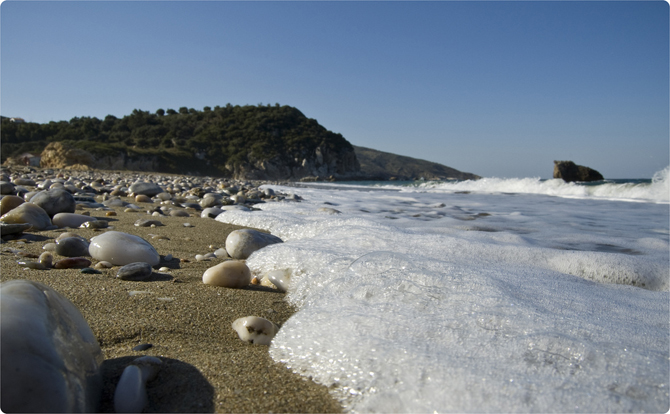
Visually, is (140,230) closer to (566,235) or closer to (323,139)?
(566,235)

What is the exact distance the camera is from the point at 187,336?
4.22ft

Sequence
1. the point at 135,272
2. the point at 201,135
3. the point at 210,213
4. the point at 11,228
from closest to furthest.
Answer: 1. the point at 135,272
2. the point at 11,228
3. the point at 210,213
4. the point at 201,135

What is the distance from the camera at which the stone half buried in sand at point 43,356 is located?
0.70m

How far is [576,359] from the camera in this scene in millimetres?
1062

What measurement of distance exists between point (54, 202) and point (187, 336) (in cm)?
263

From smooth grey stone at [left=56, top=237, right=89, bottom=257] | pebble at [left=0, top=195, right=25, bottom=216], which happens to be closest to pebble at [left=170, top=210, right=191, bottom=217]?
pebble at [left=0, top=195, right=25, bottom=216]

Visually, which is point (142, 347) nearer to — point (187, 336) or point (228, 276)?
point (187, 336)

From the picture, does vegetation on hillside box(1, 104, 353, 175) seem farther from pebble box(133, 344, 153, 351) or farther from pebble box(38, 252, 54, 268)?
pebble box(133, 344, 153, 351)

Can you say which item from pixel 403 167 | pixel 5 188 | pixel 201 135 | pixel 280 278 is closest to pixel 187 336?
pixel 280 278

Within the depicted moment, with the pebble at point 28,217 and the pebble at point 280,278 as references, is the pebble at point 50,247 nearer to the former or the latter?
the pebble at point 28,217

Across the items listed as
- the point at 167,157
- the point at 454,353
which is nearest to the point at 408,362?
the point at 454,353

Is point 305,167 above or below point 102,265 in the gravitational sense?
above

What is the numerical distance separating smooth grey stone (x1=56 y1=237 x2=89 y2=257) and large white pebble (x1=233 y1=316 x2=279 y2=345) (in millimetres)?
1260

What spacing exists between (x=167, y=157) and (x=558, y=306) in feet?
137
